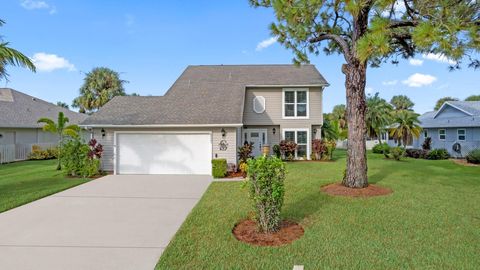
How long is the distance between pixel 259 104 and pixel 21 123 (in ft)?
54.0

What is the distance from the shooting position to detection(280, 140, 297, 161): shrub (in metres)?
16.6

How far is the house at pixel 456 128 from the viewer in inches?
776

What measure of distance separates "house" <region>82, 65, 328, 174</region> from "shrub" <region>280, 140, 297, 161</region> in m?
0.59

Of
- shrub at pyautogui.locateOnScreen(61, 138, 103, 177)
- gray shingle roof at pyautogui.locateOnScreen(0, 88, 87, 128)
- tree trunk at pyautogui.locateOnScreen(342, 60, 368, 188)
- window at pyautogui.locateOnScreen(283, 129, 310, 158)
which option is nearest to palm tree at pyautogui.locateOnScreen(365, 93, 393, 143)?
window at pyautogui.locateOnScreen(283, 129, 310, 158)

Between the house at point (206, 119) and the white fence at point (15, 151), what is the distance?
8.29m

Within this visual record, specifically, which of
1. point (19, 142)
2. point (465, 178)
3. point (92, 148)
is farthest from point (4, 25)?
point (465, 178)

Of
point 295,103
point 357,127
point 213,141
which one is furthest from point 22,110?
point 357,127

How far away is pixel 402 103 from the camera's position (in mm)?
44656

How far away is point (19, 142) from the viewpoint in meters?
18.4

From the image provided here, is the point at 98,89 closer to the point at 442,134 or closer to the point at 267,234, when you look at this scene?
the point at 267,234

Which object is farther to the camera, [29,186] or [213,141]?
[213,141]

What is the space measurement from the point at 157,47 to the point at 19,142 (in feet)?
38.7

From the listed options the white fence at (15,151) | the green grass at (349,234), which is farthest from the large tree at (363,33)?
the white fence at (15,151)

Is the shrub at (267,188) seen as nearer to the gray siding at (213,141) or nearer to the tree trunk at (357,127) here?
the tree trunk at (357,127)
